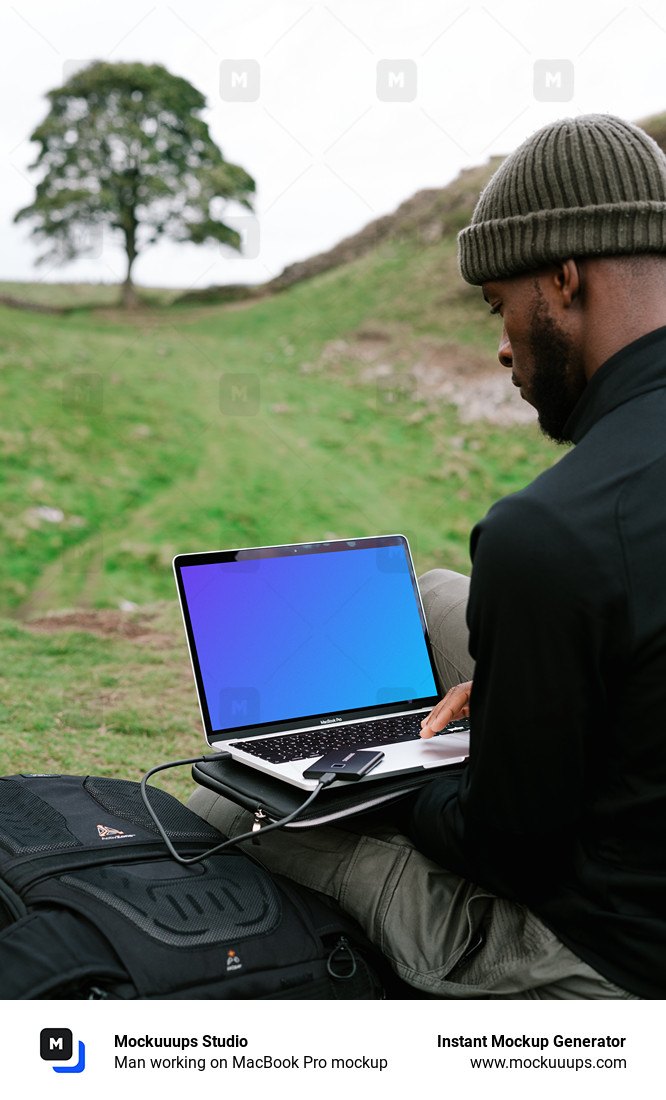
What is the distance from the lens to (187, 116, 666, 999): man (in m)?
1.10

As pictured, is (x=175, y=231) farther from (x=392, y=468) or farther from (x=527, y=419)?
(x=527, y=419)

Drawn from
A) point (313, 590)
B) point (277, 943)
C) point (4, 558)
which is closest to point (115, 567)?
point (4, 558)

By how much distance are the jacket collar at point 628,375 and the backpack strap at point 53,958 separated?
972mm

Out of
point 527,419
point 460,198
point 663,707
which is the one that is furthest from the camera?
point 460,198

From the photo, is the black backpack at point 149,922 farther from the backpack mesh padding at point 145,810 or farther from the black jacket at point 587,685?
the black jacket at point 587,685

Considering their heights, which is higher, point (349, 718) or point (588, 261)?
point (588, 261)

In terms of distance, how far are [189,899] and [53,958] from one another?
0.77ft

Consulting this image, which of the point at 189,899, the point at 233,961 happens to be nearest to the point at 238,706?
the point at 189,899

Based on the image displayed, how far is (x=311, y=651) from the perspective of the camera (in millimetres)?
1832

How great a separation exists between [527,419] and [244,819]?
6.63 metres

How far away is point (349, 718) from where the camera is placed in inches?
72.2

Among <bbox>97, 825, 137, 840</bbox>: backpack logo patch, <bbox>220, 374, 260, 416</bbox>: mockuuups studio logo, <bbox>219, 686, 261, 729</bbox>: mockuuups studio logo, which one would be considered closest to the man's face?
<bbox>219, 686, 261, 729</bbox>: mockuuups studio logo
